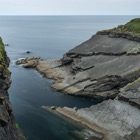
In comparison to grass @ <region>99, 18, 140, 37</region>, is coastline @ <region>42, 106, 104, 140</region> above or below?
below

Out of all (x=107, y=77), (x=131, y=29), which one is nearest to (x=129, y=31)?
(x=131, y=29)

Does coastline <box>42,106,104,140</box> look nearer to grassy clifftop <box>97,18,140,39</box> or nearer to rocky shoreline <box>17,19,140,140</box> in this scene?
rocky shoreline <box>17,19,140,140</box>

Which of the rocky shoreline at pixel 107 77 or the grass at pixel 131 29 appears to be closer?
the rocky shoreline at pixel 107 77

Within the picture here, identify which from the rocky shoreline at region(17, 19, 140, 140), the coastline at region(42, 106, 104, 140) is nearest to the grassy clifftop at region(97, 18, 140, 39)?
the rocky shoreline at region(17, 19, 140, 140)

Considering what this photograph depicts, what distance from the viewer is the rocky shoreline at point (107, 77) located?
6131 centimetres

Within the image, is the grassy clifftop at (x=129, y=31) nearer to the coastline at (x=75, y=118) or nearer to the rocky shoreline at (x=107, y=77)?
the rocky shoreline at (x=107, y=77)

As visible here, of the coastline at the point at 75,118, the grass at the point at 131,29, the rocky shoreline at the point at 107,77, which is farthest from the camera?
the grass at the point at 131,29

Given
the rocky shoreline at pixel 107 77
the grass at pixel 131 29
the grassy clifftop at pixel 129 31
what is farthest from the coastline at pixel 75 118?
the grass at pixel 131 29

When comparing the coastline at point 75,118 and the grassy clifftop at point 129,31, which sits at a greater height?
the grassy clifftop at point 129,31

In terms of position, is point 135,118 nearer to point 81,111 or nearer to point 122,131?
point 122,131

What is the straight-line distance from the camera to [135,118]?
60.5m

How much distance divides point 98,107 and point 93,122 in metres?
5.20

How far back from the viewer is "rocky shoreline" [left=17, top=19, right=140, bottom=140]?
61.3 m

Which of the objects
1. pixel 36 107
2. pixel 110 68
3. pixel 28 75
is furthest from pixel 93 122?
pixel 28 75
